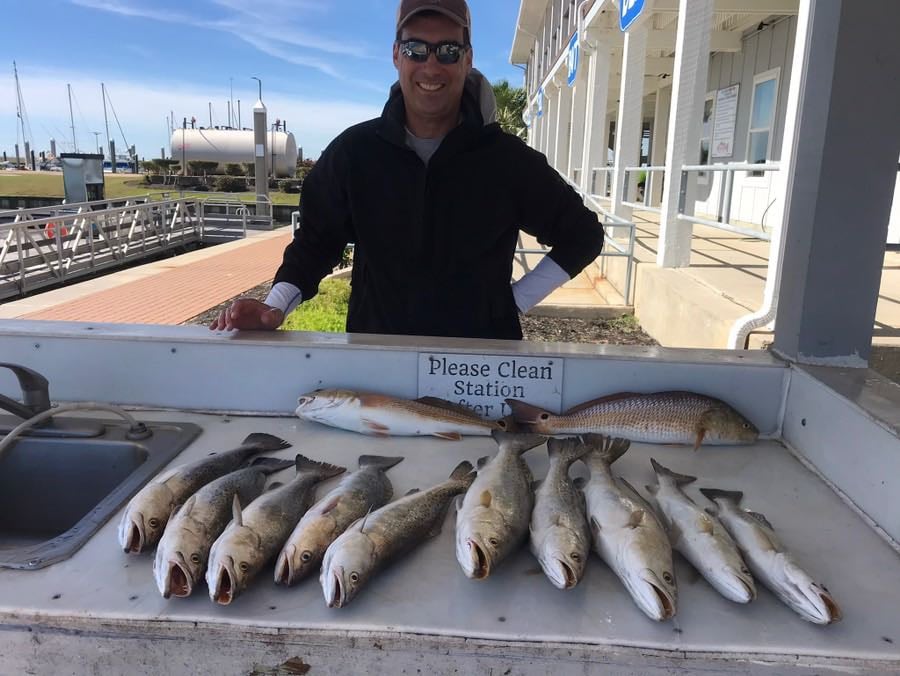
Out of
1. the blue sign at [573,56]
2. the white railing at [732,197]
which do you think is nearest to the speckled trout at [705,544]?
the white railing at [732,197]

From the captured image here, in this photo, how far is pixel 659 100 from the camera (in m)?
20.0

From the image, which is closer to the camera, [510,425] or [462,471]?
[462,471]

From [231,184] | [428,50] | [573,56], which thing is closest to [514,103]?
[231,184]

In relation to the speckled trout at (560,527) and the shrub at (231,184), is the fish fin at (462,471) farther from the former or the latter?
the shrub at (231,184)

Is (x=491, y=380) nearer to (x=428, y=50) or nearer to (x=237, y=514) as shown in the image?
(x=237, y=514)

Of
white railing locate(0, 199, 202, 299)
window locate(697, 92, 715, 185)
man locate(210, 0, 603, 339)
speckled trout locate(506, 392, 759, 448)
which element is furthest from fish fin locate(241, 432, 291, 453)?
window locate(697, 92, 715, 185)

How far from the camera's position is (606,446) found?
2057 mm

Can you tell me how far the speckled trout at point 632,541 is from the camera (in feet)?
4.55

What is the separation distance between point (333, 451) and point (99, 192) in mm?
19954

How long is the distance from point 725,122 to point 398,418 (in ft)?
45.9

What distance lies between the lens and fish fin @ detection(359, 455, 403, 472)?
6.61ft

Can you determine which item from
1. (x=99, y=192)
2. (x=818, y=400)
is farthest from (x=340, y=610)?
(x=99, y=192)

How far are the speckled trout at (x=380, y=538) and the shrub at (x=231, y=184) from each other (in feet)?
135

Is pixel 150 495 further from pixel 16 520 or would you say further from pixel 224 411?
pixel 16 520
